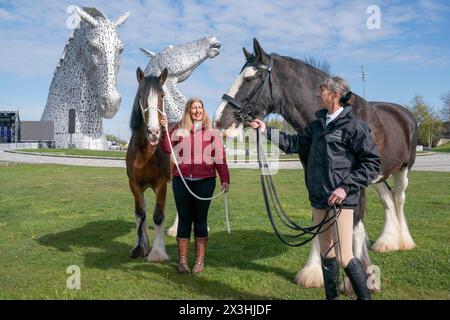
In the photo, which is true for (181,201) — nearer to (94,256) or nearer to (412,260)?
(94,256)

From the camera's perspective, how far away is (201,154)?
4.59m

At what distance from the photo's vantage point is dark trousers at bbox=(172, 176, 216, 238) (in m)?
4.65

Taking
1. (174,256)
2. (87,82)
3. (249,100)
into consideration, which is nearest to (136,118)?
(249,100)

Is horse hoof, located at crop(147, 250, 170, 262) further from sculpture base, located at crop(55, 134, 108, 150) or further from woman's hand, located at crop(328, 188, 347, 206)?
sculpture base, located at crop(55, 134, 108, 150)

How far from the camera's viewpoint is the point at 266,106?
4.01 metres

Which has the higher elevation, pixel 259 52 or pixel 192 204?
pixel 259 52

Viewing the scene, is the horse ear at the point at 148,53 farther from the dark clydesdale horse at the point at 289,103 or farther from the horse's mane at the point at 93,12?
the dark clydesdale horse at the point at 289,103

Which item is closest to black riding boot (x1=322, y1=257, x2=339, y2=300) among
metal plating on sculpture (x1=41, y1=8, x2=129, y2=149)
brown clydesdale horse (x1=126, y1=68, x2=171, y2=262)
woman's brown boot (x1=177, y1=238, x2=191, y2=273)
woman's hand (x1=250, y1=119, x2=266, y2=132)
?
woman's hand (x1=250, y1=119, x2=266, y2=132)

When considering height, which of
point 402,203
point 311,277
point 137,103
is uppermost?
point 137,103

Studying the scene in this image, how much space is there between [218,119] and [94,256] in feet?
10.2

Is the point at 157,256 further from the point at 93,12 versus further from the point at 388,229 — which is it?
the point at 93,12

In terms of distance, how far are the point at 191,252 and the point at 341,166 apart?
11.0ft

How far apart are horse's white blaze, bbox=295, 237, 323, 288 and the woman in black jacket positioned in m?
0.99

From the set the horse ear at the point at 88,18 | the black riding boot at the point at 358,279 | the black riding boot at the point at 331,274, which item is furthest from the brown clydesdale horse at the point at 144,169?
the horse ear at the point at 88,18
